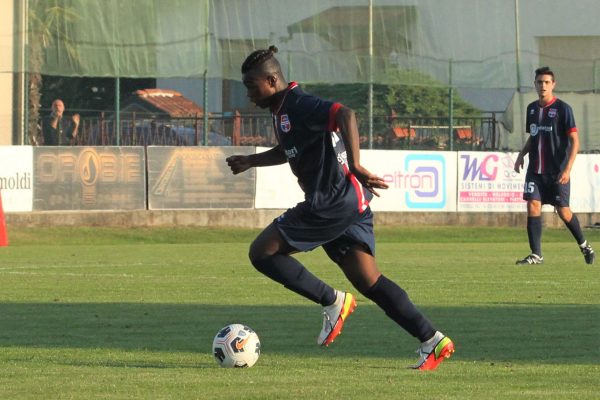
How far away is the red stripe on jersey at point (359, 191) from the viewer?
8656 millimetres

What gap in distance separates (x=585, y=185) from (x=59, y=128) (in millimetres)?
10783

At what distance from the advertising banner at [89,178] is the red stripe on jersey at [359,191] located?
17.8 meters

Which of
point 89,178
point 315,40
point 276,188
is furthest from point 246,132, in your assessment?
point 89,178

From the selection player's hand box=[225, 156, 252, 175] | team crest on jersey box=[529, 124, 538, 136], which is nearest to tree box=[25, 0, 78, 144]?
team crest on jersey box=[529, 124, 538, 136]

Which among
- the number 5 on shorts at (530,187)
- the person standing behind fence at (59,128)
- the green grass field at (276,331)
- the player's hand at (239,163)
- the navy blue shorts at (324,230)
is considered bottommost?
the green grass field at (276,331)

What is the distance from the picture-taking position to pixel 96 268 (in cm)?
1792

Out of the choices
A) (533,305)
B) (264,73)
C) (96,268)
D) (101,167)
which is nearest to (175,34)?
(101,167)

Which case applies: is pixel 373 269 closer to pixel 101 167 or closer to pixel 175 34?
pixel 101 167

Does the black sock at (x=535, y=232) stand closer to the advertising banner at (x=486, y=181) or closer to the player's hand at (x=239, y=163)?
the player's hand at (x=239, y=163)

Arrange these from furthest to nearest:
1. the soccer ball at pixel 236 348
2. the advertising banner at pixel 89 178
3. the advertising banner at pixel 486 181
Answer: the advertising banner at pixel 486 181
the advertising banner at pixel 89 178
the soccer ball at pixel 236 348

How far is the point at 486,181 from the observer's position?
2905 cm

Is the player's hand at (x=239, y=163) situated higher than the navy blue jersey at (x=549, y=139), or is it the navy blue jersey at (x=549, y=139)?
the navy blue jersey at (x=549, y=139)

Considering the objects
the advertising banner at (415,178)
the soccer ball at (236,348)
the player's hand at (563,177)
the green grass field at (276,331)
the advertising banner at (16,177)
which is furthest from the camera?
the advertising banner at (415,178)

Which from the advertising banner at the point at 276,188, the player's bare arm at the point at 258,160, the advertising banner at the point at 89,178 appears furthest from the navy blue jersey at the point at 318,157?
the advertising banner at the point at 276,188
